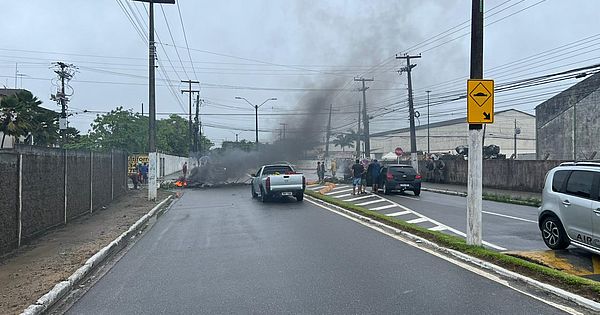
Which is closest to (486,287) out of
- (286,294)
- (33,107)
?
(286,294)

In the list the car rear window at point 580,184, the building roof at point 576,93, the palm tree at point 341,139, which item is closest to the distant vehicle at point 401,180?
the palm tree at point 341,139

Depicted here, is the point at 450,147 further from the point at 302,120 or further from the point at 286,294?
the point at 286,294

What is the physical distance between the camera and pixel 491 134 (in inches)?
3017

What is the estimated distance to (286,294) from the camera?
6914mm

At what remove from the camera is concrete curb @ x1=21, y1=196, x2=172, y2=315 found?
21.0 feet

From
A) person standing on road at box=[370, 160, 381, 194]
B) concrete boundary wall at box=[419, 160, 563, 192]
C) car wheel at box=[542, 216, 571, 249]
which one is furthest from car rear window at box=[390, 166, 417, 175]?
car wheel at box=[542, 216, 571, 249]

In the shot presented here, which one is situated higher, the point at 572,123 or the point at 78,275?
the point at 572,123

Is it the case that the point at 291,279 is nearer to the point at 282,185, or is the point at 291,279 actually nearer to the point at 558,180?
the point at 558,180

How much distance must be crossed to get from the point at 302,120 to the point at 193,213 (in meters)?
16.4

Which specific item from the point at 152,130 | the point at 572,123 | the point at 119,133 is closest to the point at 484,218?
the point at 152,130

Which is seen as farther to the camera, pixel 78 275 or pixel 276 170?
pixel 276 170

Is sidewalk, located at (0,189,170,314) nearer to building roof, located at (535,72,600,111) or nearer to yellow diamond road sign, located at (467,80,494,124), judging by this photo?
yellow diamond road sign, located at (467,80,494,124)

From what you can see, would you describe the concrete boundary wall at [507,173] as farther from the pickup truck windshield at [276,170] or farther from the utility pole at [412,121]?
the pickup truck windshield at [276,170]

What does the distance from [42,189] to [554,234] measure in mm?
10294
